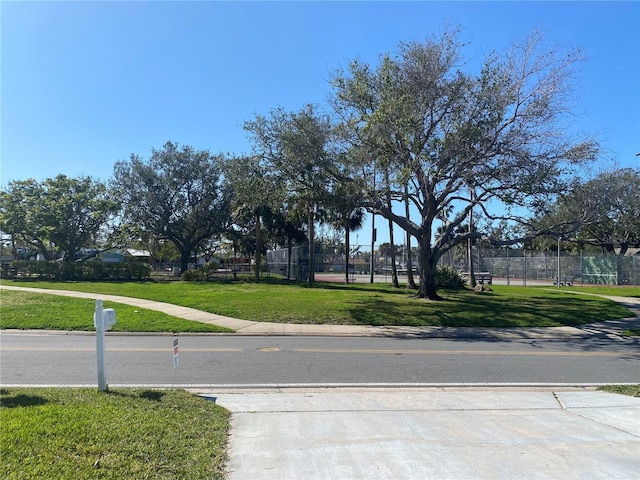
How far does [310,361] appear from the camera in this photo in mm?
10008

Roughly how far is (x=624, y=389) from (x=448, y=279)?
2140 centimetres

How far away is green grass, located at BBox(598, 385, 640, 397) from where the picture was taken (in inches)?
301

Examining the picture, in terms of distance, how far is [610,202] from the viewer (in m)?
21.7

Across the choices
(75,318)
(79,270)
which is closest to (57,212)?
(79,270)

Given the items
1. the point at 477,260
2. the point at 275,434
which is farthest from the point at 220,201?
the point at 275,434

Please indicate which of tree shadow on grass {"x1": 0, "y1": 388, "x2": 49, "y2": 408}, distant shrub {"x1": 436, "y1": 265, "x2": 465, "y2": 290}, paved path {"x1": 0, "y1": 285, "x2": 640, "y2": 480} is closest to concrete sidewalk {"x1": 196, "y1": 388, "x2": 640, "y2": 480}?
paved path {"x1": 0, "y1": 285, "x2": 640, "y2": 480}

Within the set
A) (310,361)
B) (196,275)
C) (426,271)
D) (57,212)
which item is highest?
(57,212)

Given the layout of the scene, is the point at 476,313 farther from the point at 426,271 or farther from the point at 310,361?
the point at 310,361

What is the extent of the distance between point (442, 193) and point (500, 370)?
1226 cm

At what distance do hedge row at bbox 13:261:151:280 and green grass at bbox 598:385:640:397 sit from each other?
1252 inches

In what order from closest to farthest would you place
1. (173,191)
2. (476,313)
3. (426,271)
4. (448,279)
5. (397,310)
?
(476,313) < (397,310) < (426,271) < (448,279) < (173,191)

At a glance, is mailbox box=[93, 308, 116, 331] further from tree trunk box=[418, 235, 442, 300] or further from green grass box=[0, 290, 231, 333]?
tree trunk box=[418, 235, 442, 300]

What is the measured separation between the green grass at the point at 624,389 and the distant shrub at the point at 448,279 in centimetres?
2065

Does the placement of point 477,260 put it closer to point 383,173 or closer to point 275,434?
point 383,173
